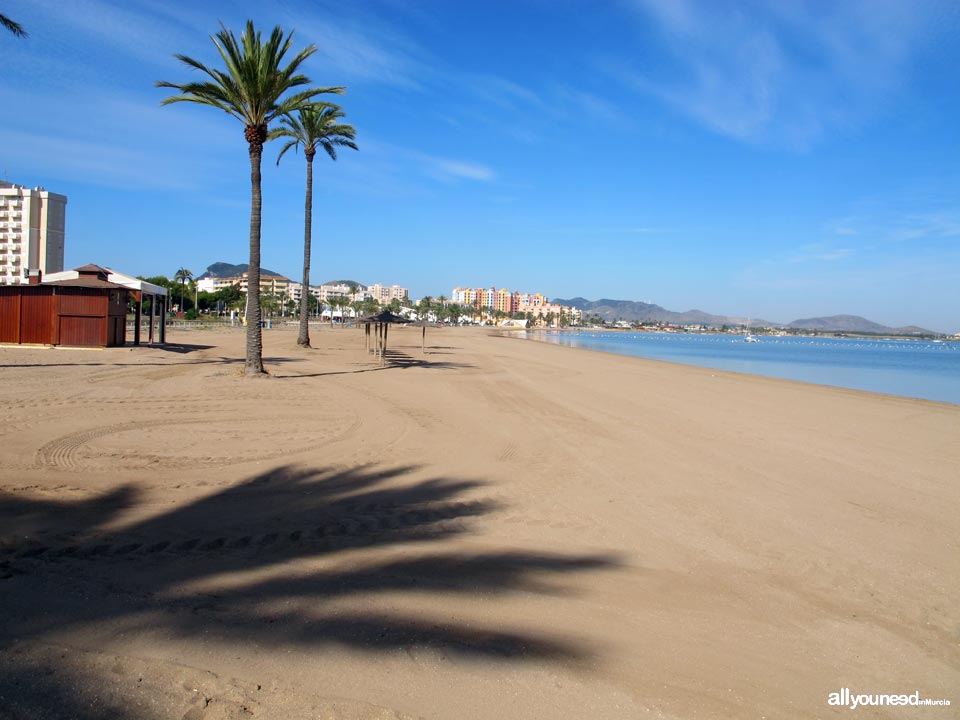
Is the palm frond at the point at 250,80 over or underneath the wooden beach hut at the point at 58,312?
over

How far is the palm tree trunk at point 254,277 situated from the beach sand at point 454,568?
5.02 meters

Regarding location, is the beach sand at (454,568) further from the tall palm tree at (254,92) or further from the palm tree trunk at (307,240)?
the palm tree trunk at (307,240)

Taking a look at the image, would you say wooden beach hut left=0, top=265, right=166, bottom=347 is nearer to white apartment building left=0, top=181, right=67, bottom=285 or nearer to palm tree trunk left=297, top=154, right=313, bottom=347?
palm tree trunk left=297, top=154, right=313, bottom=347

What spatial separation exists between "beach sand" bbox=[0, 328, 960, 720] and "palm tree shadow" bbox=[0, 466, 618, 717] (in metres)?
0.02

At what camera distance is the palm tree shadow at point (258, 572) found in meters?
3.57

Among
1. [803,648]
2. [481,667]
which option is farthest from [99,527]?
[803,648]

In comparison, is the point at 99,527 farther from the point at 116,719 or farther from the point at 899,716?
the point at 899,716

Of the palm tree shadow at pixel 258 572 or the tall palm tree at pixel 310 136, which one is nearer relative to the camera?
the palm tree shadow at pixel 258 572

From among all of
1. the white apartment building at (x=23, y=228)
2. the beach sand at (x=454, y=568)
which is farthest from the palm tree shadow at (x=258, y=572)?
the white apartment building at (x=23, y=228)

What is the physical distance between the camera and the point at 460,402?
46.7 feet

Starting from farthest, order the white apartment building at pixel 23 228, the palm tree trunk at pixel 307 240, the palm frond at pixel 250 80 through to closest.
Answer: the white apartment building at pixel 23 228 → the palm tree trunk at pixel 307 240 → the palm frond at pixel 250 80

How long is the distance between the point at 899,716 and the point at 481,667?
2.12m

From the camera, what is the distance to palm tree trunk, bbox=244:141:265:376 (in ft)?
53.8

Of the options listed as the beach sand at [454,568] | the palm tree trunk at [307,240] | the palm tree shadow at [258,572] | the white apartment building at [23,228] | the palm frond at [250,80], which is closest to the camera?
the beach sand at [454,568]
